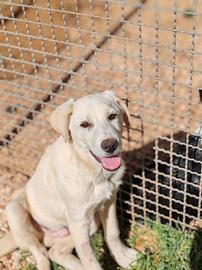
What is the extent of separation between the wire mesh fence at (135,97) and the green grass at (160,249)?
86mm

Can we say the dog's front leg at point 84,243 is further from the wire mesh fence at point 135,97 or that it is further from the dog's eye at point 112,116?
the dog's eye at point 112,116

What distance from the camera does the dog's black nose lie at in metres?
2.22

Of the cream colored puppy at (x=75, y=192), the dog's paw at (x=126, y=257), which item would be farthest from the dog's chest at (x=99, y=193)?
the dog's paw at (x=126, y=257)

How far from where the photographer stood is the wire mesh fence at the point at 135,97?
2479 mm

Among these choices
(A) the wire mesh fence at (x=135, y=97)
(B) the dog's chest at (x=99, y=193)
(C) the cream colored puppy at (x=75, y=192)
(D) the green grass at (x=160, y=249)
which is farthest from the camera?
(D) the green grass at (x=160, y=249)

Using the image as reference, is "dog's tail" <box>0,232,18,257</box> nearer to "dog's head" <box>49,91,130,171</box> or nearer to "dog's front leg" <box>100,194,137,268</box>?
"dog's front leg" <box>100,194,137,268</box>

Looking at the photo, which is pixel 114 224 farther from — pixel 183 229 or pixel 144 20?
pixel 144 20

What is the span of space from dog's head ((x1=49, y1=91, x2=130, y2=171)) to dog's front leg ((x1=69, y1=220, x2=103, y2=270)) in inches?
18.4

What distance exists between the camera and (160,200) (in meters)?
3.09

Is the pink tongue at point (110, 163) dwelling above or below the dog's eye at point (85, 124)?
below

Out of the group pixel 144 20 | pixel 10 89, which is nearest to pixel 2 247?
pixel 10 89

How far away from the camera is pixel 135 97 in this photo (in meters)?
4.39

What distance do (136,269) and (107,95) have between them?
113cm

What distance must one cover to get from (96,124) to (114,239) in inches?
36.8
